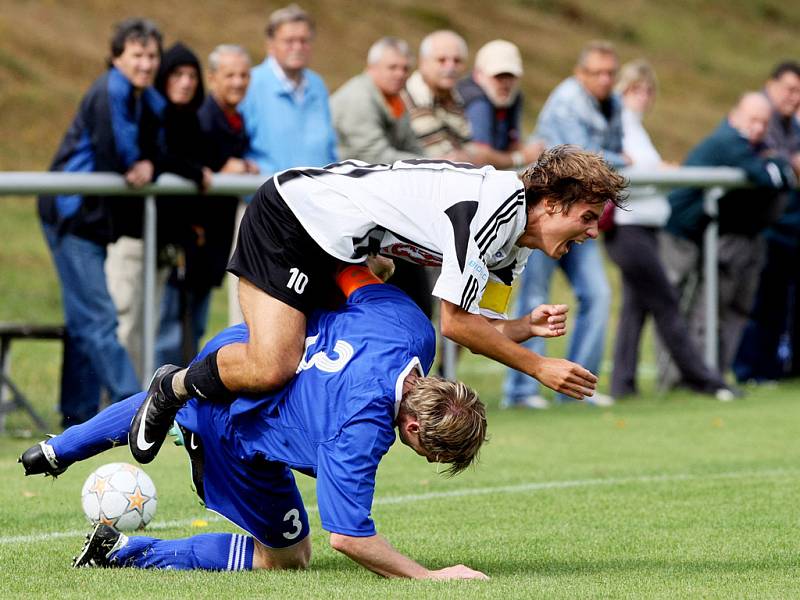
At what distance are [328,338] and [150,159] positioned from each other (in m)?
4.76

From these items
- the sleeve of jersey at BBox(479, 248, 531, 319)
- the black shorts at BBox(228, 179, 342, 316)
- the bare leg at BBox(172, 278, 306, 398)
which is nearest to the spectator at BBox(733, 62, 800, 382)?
the sleeve of jersey at BBox(479, 248, 531, 319)

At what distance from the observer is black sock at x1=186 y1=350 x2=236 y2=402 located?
593 centimetres

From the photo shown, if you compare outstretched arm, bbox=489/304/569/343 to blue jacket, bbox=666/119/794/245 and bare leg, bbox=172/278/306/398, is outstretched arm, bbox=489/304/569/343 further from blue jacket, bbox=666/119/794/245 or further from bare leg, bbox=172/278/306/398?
blue jacket, bbox=666/119/794/245

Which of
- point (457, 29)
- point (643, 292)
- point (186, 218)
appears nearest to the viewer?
point (186, 218)

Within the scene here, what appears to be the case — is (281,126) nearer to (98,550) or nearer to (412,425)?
(98,550)

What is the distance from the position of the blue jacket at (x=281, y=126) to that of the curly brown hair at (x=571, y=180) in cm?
526

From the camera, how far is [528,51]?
132 ft

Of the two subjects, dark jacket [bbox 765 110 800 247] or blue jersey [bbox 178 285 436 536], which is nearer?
blue jersey [bbox 178 285 436 536]

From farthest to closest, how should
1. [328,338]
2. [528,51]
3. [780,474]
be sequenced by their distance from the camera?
1. [528,51]
2. [780,474]
3. [328,338]

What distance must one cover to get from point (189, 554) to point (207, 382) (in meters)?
0.72

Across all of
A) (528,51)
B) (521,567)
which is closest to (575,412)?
(521,567)

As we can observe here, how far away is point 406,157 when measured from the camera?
11148 mm

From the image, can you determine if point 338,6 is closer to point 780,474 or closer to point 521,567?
point 780,474

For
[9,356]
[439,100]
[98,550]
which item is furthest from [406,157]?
[98,550]
